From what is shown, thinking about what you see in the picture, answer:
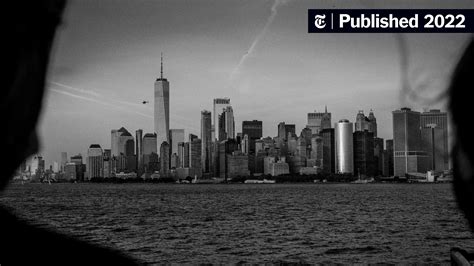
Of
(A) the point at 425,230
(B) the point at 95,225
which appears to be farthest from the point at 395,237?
(B) the point at 95,225

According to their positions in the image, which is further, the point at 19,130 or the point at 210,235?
the point at 210,235

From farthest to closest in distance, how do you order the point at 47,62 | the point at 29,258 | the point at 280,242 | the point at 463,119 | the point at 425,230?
the point at 425,230, the point at 280,242, the point at 29,258, the point at 47,62, the point at 463,119

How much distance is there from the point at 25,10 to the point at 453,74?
863mm

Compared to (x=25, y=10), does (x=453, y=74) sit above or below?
below

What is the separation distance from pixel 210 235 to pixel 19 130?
3395 cm

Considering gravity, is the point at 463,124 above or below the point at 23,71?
below

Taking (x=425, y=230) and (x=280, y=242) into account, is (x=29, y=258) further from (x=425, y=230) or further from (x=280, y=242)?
(x=425, y=230)

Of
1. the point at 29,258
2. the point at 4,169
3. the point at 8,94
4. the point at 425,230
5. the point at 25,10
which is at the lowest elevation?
the point at 425,230

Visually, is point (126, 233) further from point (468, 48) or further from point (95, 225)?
point (468, 48)

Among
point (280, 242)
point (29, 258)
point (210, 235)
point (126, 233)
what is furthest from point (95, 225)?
point (29, 258)

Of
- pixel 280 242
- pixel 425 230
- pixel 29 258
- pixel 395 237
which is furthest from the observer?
pixel 425 230

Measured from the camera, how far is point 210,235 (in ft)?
114

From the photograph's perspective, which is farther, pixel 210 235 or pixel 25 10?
pixel 210 235

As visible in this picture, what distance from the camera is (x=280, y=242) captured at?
3095 cm
